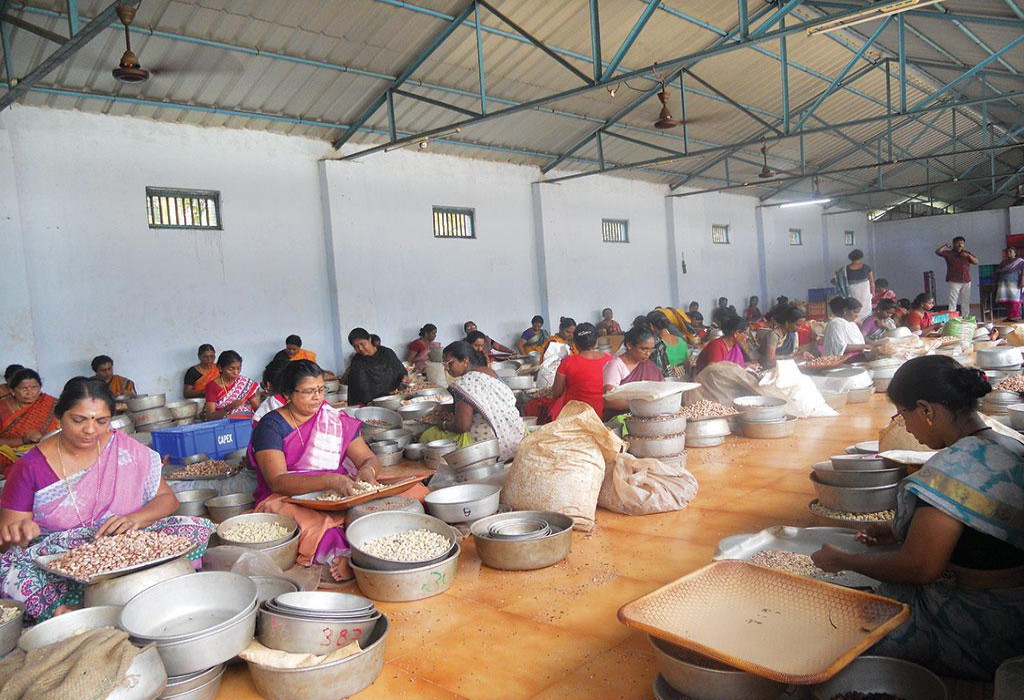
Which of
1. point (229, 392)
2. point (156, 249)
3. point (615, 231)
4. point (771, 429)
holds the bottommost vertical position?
point (771, 429)

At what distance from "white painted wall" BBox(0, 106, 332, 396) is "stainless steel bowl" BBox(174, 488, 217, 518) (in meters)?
3.91

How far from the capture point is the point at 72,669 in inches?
74.8

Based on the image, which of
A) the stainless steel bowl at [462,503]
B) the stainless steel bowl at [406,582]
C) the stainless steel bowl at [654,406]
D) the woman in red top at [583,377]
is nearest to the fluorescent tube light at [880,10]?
the woman in red top at [583,377]

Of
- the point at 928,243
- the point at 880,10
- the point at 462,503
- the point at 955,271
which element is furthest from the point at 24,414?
the point at 928,243

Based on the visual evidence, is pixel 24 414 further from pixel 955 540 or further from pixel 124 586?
pixel 955 540

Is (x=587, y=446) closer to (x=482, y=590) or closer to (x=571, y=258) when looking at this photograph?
(x=482, y=590)

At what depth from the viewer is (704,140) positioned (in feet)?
46.0

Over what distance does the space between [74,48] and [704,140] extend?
1145cm

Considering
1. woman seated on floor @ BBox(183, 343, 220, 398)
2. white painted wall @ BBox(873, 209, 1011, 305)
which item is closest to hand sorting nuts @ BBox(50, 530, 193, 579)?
woman seated on floor @ BBox(183, 343, 220, 398)

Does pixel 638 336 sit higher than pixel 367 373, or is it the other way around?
pixel 638 336

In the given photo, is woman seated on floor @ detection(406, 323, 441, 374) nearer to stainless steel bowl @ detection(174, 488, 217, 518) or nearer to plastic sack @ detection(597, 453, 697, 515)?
stainless steel bowl @ detection(174, 488, 217, 518)

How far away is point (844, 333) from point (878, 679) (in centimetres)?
647

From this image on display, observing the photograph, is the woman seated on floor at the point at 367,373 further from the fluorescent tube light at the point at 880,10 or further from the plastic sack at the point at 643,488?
the fluorescent tube light at the point at 880,10

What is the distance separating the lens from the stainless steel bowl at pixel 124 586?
8.14ft
